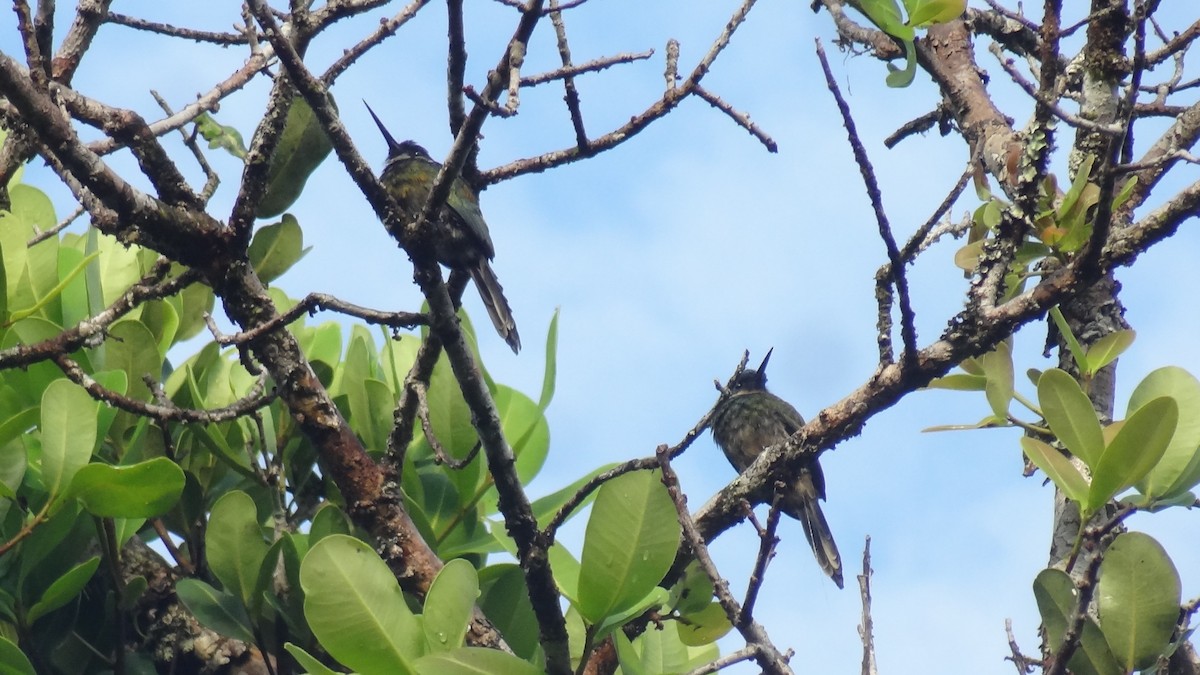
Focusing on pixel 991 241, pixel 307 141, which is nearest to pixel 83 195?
pixel 307 141

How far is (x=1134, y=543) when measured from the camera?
1.93m

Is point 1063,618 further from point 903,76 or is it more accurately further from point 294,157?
point 294,157

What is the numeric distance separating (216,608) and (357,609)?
Answer: 0.64 meters

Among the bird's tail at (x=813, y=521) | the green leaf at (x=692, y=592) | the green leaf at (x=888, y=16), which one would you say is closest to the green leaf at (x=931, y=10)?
the green leaf at (x=888, y=16)

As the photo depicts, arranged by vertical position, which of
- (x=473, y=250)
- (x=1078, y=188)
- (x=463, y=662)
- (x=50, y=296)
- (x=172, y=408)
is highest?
(x=473, y=250)

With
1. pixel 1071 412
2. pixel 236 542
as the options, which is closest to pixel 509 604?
pixel 236 542

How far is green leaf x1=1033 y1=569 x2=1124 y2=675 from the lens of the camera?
78.0 inches

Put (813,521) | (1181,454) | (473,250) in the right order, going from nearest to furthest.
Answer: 1. (1181,454)
2. (473,250)
3. (813,521)

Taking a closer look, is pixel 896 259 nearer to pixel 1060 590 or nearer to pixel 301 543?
pixel 1060 590

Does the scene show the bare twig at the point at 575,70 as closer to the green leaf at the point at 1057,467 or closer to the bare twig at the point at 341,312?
the bare twig at the point at 341,312

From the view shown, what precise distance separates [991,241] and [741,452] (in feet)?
14.3

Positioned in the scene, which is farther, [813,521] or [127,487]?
[813,521]

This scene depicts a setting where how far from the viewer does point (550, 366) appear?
8.25 feet

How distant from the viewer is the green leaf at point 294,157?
8.75 ft
